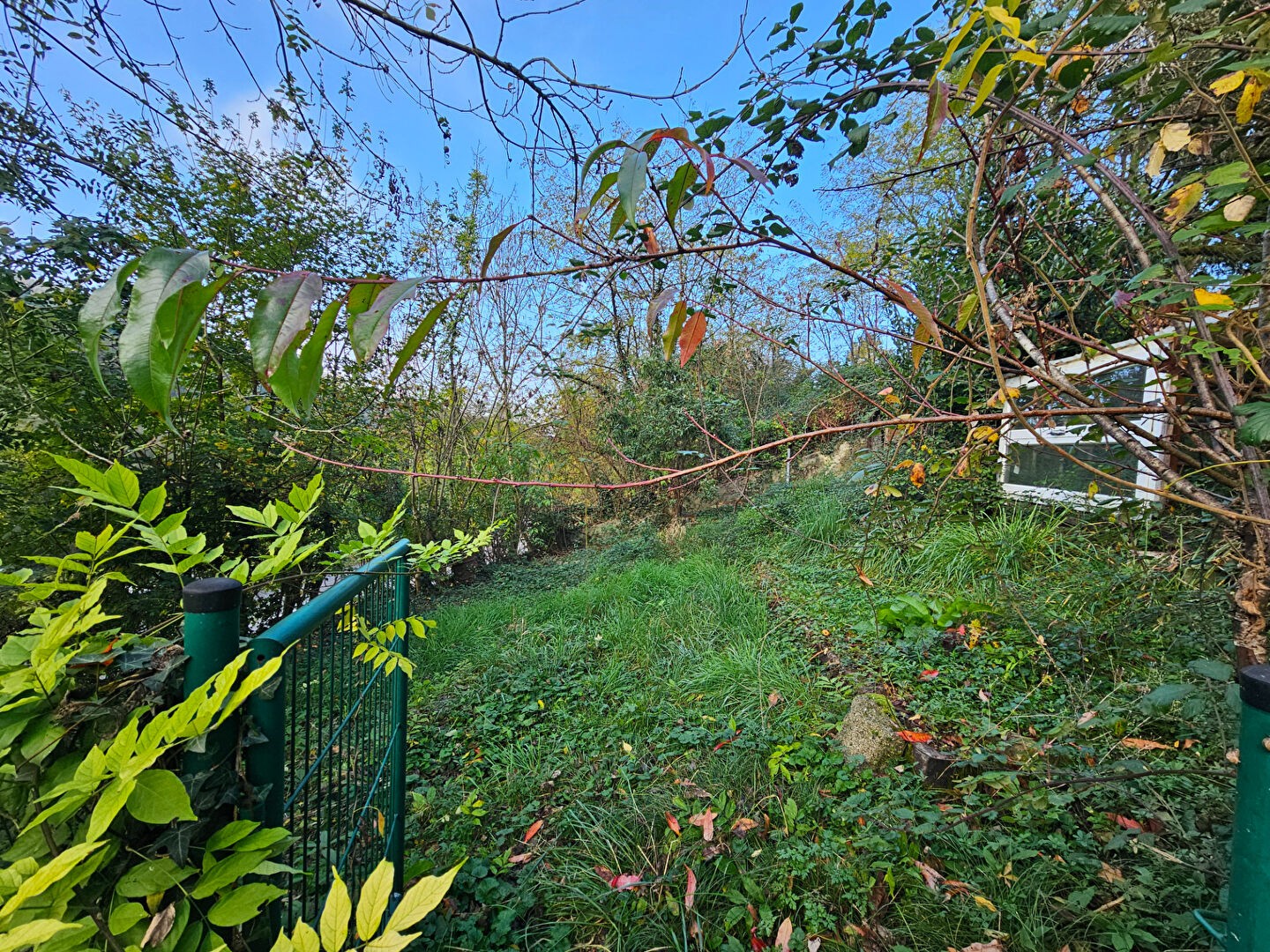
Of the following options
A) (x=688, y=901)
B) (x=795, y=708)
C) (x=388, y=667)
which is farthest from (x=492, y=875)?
(x=795, y=708)

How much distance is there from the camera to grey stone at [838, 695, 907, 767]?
187cm

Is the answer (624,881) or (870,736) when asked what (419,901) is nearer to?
(624,881)

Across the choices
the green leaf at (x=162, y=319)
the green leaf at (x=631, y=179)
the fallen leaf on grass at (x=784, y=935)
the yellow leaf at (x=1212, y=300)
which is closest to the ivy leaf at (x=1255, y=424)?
the yellow leaf at (x=1212, y=300)

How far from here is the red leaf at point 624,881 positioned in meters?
1.51

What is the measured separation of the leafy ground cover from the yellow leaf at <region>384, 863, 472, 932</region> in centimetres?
128

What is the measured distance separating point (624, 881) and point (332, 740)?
1.10 m

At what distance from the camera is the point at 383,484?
15.2 feet

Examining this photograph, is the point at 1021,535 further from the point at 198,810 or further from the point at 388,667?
the point at 198,810

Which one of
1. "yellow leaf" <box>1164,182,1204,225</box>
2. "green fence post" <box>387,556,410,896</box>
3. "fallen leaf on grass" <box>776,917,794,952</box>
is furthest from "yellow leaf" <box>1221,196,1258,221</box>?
"green fence post" <box>387,556,410,896</box>

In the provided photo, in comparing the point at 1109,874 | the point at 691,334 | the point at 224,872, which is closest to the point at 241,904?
the point at 224,872

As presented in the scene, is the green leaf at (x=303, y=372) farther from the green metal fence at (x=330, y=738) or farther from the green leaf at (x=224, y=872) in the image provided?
the green leaf at (x=224, y=872)

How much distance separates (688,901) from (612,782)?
2.10 ft

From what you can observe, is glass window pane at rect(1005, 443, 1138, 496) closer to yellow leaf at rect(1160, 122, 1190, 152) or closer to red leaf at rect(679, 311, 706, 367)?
yellow leaf at rect(1160, 122, 1190, 152)

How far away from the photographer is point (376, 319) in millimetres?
480
